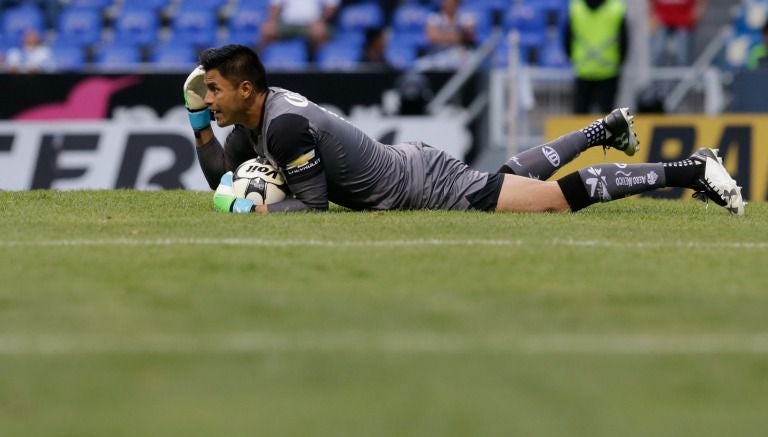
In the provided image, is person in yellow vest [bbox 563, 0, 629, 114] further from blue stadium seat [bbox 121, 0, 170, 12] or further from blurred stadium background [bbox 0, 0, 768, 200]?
blue stadium seat [bbox 121, 0, 170, 12]

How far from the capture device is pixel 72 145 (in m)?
15.7

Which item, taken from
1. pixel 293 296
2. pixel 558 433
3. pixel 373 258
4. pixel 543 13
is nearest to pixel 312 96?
pixel 543 13

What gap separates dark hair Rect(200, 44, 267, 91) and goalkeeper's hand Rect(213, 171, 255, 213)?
72cm

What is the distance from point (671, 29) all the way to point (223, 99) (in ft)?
40.1

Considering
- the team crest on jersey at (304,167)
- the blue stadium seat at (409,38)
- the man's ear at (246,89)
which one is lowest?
the blue stadium seat at (409,38)

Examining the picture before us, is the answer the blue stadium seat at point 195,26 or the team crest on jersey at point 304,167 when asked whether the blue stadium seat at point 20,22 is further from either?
the team crest on jersey at point 304,167

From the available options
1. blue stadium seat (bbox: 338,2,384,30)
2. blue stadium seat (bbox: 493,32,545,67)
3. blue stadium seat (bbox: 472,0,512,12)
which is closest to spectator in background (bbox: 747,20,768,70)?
blue stadium seat (bbox: 493,32,545,67)

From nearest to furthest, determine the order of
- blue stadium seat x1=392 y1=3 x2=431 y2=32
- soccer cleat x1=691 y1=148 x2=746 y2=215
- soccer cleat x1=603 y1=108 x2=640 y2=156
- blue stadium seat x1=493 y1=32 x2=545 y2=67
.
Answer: soccer cleat x1=691 y1=148 x2=746 y2=215, soccer cleat x1=603 y1=108 x2=640 y2=156, blue stadium seat x1=493 y1=32 x2=545 y2=67, blue stadium seat x1=392 y1=3 x2=431 y2=32

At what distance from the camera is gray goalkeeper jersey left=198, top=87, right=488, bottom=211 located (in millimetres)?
8516

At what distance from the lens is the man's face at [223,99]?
8.58 metres

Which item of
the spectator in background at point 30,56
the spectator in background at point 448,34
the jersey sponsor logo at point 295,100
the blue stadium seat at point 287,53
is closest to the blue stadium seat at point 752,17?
the spectator in background at point 448,34

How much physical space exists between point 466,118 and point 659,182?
862 cm

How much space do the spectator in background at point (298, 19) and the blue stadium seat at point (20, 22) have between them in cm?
345

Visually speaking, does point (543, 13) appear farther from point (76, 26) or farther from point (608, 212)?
point (608, 212)
